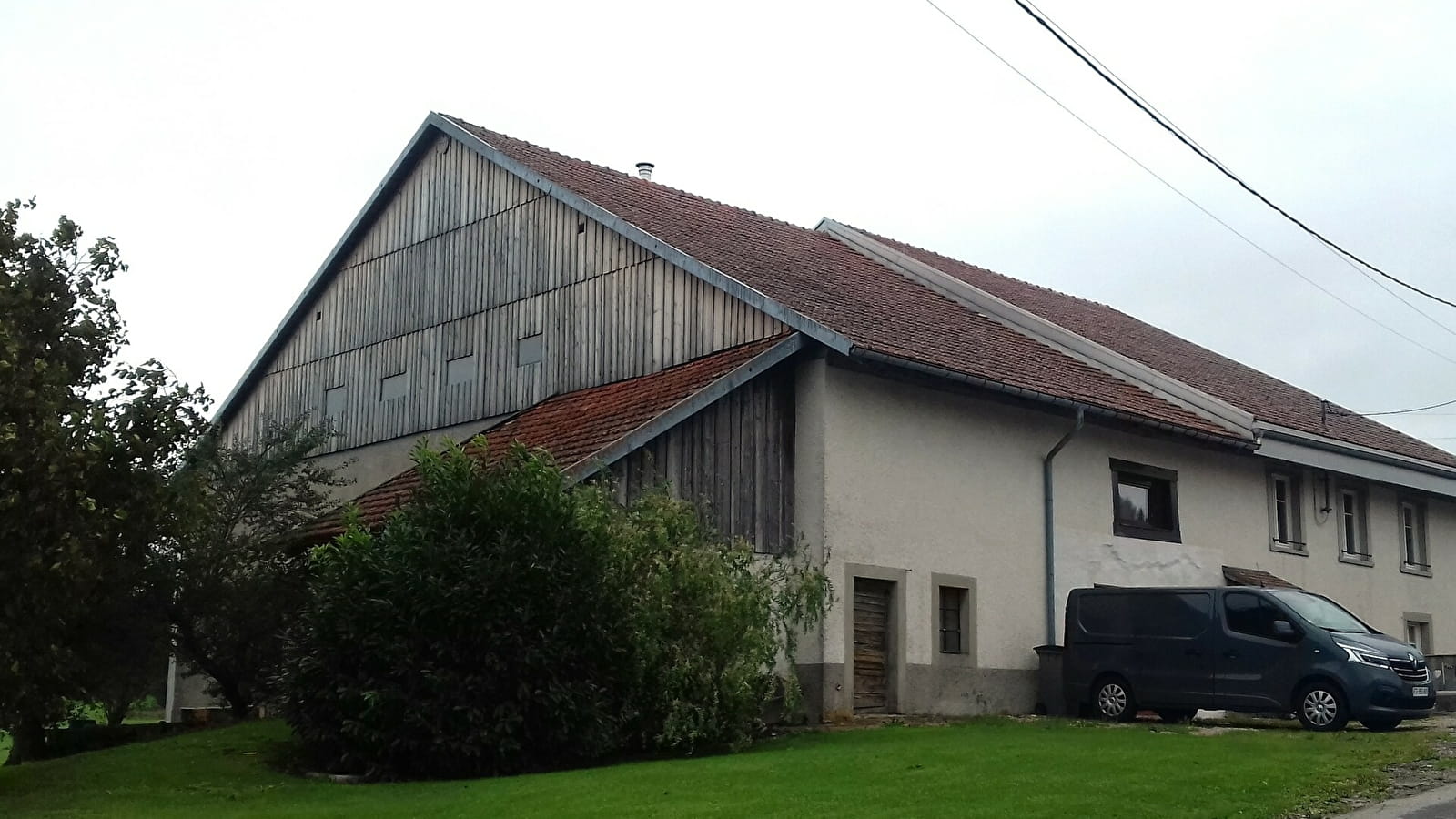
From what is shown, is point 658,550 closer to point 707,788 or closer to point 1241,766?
point 707,788

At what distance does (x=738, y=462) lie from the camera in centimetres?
1867

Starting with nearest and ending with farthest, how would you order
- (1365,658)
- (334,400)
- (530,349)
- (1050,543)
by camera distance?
(1365,658)
(1050,543)
(530,349)
(334,400)

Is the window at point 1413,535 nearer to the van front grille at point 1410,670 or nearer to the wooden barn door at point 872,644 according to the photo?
the van front grille at point 1410,670

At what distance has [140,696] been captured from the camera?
20.1m

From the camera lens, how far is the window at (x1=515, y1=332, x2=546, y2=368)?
23.1m

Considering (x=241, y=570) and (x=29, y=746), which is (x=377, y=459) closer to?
(x=241, y=570)

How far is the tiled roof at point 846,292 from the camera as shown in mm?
20250

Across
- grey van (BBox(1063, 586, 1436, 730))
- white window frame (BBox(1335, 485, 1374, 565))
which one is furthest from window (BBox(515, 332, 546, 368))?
white window frame (BBox(1335, 485, 1374, 565))

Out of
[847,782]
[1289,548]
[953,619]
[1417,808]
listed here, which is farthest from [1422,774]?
[1289,548]

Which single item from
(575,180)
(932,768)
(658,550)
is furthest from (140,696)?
(932,768)

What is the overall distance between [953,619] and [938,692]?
44.7 inches

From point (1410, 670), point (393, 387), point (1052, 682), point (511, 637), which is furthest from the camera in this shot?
point (393, 387)

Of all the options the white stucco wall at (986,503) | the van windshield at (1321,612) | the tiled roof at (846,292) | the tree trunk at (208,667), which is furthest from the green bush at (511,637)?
the van windshield at (1321,612)

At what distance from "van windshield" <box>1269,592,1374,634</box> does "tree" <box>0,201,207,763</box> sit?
12.9 meters
